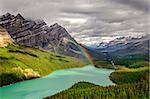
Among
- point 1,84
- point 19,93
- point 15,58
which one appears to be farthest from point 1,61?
point 19,93

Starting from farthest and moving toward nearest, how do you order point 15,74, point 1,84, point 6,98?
point 15,74
point 1,84
point 6,98

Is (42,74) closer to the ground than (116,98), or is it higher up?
closer to the ground

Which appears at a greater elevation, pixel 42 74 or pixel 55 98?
pixel 55 98

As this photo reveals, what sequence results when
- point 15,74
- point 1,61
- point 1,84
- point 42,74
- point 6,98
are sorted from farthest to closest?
point 42,74 < point 1,61 < point 15,74 < point 1,84 < point 6,98

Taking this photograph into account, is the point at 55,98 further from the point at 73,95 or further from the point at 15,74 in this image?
the point at 15,74

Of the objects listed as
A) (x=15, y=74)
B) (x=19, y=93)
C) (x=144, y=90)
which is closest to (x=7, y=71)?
(x=15, y=74)

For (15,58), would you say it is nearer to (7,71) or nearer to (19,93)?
(7,71)

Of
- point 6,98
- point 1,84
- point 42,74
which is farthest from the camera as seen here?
point 42,74

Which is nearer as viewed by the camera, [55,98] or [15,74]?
[55,98]

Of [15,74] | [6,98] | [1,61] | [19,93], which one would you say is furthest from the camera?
[1,61]
